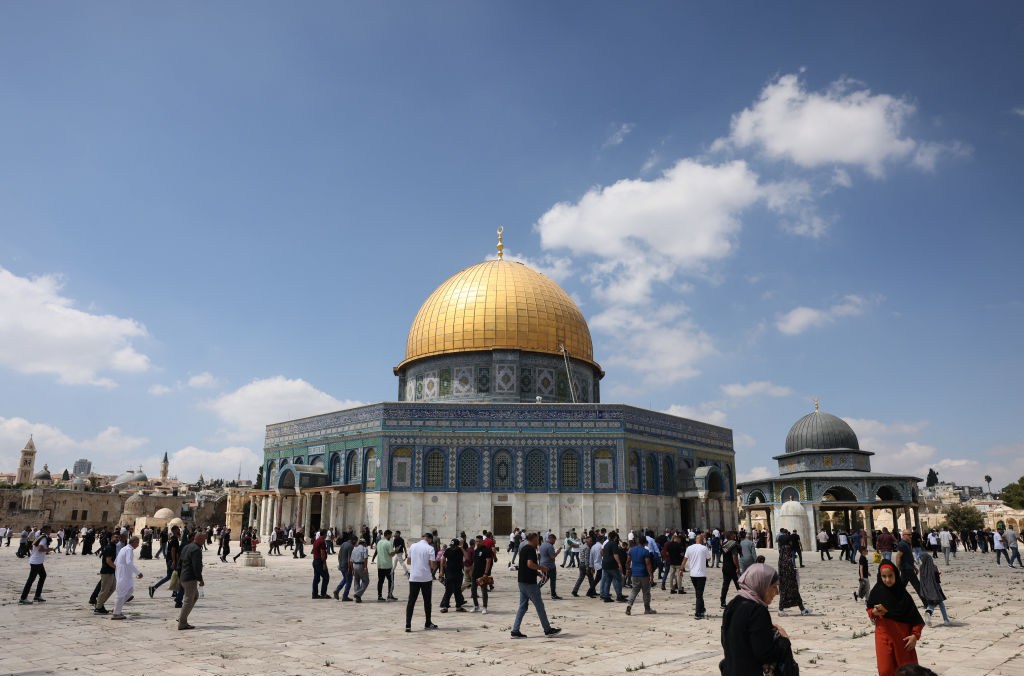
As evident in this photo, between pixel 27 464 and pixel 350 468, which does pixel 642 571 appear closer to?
pixel 350 468

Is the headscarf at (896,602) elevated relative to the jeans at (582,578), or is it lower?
elevated

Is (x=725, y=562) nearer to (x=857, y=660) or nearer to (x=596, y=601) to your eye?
(x=596, y=601)

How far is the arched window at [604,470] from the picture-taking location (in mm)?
36500

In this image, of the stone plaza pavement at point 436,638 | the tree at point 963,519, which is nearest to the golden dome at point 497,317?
the stone plaza pavement at point 436,638

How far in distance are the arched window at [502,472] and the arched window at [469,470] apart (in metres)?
0.75

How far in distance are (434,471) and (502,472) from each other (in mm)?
3290

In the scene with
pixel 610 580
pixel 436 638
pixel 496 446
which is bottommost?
pixel 436 638

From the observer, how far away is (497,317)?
41969mm

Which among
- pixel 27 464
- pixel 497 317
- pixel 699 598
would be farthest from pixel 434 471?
pixel 27 464

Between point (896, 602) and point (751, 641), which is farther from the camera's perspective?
point (896, 602)

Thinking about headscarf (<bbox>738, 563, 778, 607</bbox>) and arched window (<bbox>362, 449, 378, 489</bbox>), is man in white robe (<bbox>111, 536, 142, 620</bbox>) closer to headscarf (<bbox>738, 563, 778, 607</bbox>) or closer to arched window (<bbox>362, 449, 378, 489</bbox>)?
headscarf (<bbox>738, 563, 778, 607</bbox>)

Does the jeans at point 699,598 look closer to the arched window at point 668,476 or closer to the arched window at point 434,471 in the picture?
the arched window at point 434,471

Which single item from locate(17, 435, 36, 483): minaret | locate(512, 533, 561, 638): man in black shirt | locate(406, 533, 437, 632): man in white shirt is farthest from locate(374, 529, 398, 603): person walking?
locate(17, 435, 36, 483): minaret

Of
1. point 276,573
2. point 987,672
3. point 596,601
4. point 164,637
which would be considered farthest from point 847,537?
point 164,637
